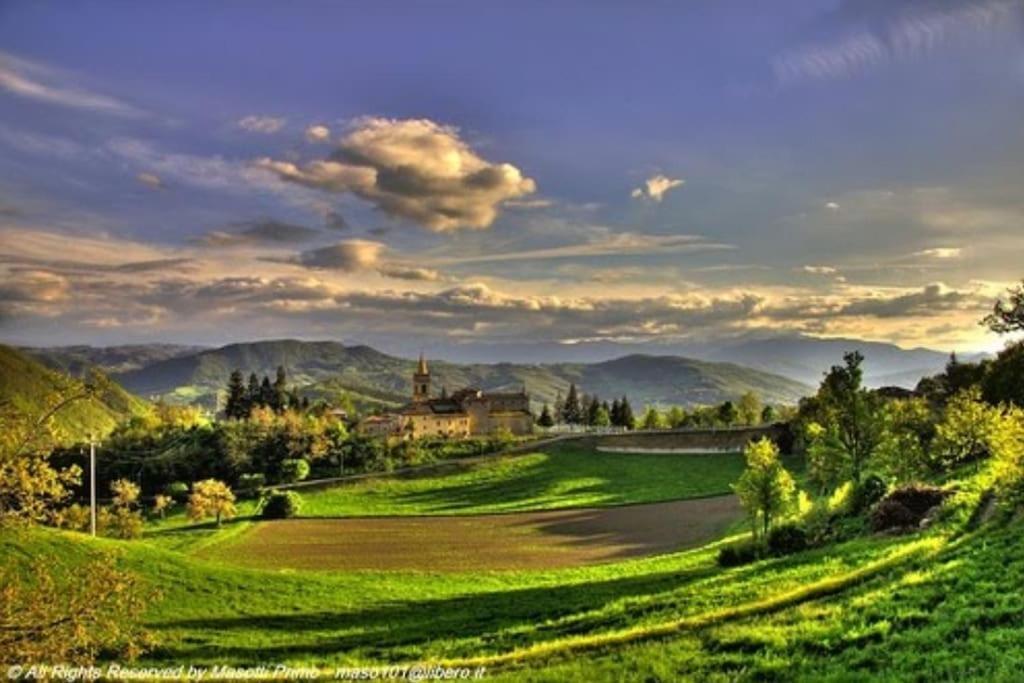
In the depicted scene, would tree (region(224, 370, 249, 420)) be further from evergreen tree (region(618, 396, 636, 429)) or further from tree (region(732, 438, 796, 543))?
tree (region(732, 438, 796, 543))

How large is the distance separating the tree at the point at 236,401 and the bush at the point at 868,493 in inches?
5269

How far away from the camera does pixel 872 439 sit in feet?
191

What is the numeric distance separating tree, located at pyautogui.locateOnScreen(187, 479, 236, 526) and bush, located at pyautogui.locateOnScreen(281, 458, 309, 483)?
20.4 meters

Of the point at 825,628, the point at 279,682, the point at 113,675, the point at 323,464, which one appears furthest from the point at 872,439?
the point at 323,464

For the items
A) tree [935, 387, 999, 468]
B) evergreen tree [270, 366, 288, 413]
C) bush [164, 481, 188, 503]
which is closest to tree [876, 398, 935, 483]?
tree [935, 387, 999, 468]

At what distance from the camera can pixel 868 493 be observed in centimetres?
4322

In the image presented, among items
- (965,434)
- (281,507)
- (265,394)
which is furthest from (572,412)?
(965,434)

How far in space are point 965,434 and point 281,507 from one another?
2519 inches

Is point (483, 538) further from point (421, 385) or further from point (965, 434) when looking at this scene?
point (421, 385)

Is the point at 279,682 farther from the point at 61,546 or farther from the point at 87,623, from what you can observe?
the point at 61,546

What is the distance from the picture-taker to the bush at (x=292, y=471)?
10394 cm

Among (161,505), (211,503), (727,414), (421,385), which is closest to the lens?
(211,503)

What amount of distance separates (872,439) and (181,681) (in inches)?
2041

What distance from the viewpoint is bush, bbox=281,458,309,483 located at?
103938 mm
